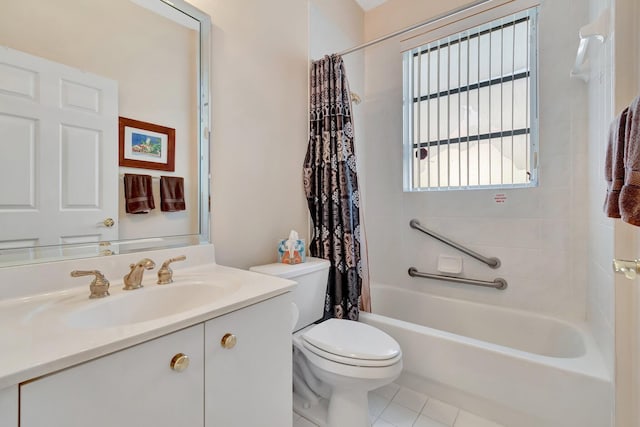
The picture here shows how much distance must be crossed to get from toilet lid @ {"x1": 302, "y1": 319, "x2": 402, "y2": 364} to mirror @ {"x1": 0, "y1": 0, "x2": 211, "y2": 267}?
69 cm

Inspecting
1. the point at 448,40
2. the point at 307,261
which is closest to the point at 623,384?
the point at 307,261

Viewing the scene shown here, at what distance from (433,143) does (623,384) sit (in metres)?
1.64

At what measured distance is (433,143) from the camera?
6.95ft

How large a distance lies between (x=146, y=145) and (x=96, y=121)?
0.56 feet

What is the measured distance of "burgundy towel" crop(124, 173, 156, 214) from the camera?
105cm

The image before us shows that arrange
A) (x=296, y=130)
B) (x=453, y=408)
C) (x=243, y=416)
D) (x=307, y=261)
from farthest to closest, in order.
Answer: (x=296, y=130)
(x=307, y=261)
(x=453, y=408)
(x=243, y=416)

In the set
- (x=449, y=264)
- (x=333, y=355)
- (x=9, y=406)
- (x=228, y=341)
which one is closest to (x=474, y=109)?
(x=449, y=264)

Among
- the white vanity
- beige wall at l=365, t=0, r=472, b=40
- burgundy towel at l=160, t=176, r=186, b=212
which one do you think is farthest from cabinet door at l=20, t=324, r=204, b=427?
beige wall at l=365, t=0, r=472, b=40

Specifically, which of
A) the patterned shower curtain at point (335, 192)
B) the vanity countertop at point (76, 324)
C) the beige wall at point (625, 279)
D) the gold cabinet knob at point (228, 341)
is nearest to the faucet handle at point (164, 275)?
the vanity countertop at point (76, 324)

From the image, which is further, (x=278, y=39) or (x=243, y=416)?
(x=278, y=39)

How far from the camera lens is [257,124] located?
4.98ft

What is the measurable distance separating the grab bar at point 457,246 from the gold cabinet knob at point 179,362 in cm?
183

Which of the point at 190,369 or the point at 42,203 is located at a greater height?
the point at 42,203

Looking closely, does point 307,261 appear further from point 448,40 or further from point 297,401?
point 448,40
